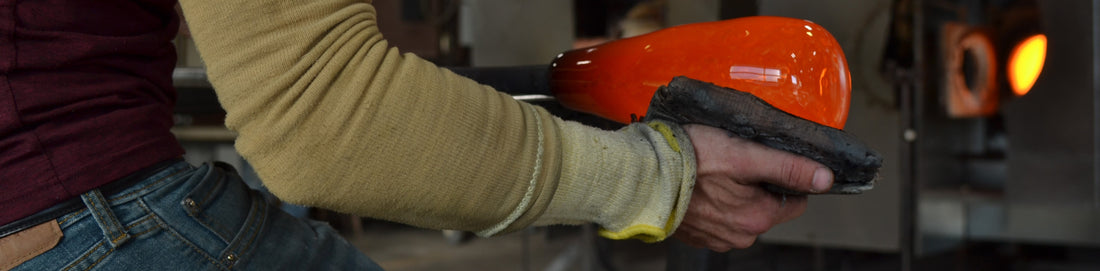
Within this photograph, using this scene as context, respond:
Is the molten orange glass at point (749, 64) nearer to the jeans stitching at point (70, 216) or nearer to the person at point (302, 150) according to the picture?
the person at point (302, 150)

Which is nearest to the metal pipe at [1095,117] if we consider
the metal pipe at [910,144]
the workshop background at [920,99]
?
the workshop background at [920,99]

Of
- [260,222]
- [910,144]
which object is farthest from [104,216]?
[910,144]

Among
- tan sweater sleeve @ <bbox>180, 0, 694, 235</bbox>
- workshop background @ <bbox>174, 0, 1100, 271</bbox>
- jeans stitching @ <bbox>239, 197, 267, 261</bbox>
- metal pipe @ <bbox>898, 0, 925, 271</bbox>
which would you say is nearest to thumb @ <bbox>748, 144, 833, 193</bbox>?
tan sweater sleeve @ <bbox>180, 0, 694, 235</bbox>

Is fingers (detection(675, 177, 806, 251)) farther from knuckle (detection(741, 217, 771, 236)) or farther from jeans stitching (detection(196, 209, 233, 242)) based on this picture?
jeans stitching (detection(196, 209, 233, 242))

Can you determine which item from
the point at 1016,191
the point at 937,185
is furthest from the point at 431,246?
the point at 1016,191

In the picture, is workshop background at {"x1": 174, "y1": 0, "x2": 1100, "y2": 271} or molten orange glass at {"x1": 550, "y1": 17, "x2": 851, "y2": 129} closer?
molten orange glass at {"x1": 550, "y1": 17, "x2": 851, "y2": 129}

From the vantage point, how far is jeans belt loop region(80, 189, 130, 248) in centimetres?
44

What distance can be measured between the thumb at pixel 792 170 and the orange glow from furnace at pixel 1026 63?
1689 mm

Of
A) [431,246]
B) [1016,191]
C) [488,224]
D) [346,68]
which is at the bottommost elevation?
[431,246]

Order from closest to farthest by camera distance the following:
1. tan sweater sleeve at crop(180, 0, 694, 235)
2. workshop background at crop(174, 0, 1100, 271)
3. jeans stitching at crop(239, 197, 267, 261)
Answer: tan sweater sleeve at crop(180, 0, 694, 235) < jeans stitching at crop(239, 197, 267, 261) < workshop background at crop(174, 0, 1100, 271)

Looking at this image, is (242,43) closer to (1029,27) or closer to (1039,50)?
(1039,50)

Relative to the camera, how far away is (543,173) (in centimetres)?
44

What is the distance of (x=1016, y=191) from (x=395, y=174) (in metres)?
1.86

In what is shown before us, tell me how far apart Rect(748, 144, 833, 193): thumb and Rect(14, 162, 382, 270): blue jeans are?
1.09 ft
